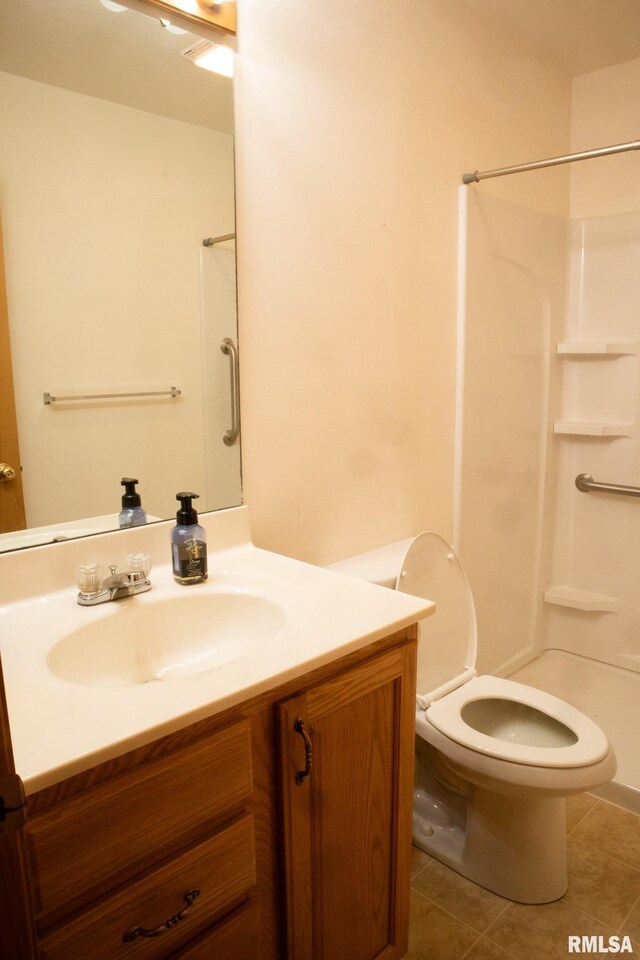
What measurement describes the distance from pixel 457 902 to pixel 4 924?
1.41 meters

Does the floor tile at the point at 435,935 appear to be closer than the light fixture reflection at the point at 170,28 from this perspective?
No

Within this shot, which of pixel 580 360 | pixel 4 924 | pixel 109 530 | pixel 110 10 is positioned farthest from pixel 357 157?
pixel 4 924

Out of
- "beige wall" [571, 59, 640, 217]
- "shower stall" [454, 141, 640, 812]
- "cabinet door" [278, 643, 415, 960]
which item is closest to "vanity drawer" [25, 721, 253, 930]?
"cabinet door" [278, 643, 415, 960]

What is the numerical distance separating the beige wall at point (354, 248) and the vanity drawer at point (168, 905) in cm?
74

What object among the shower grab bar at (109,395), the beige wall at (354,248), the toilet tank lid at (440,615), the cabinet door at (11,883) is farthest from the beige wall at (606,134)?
the cabinet door at (11,883)

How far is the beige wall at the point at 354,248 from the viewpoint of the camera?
4.75 feet

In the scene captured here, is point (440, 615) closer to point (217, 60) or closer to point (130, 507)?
point (130, 507)

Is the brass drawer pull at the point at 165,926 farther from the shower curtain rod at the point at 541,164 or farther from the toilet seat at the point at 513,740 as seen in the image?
the shower curtain rod at the point at 541,164

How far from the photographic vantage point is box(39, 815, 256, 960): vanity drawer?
0.76 m

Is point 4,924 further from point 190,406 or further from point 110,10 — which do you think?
point 110,10

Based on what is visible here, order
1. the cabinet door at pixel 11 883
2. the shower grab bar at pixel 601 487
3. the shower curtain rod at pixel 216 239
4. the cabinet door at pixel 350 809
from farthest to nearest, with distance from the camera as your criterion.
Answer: the shower grab bar at pixel 601 487, the shower curtain rod at pixel 216 239, the cabinet door at pixel 350 809, the cabinet door at pixel 11 883

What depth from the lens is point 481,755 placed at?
4.75ft

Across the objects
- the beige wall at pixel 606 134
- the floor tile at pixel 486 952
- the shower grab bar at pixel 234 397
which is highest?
the beige wall at pixel 606 134

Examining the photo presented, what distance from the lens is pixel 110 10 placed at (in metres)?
1.17
